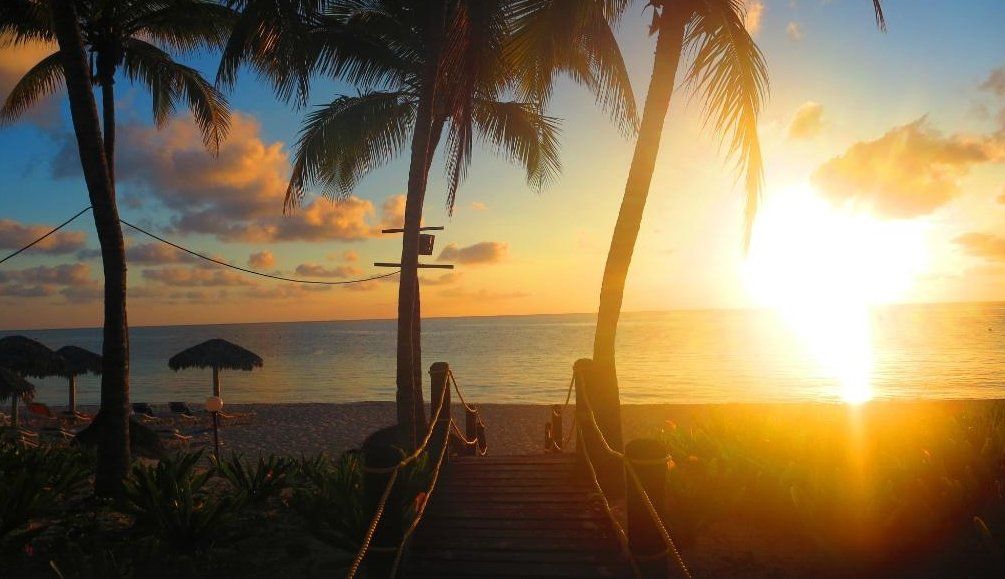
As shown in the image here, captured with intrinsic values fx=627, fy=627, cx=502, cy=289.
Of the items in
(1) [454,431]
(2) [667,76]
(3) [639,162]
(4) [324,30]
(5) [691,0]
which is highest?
(4) [324,30]

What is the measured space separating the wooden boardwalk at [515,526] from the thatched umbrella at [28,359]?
66.2 feet

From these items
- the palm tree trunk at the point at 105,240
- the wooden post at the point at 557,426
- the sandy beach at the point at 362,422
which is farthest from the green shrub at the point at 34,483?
the sandy beach at the point at 362,422

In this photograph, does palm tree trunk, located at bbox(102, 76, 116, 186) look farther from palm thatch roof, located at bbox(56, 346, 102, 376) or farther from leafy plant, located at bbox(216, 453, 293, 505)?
palm thatch roof, located at bbox(56, 346, 102, 376)

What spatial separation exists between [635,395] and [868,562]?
3392 centimetres

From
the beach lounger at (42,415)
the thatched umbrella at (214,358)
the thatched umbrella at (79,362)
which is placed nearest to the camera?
the thatched umbrella at (79,362)

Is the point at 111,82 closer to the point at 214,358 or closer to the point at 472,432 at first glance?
the point at 472,432

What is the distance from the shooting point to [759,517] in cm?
663

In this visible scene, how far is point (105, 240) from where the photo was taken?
8.61m

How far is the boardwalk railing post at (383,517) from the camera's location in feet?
16.1

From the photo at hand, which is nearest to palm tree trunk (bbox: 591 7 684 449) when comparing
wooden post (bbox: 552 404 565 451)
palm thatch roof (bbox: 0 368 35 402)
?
wooden post (bbox: 552 404 565 451)

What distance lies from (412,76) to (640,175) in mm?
6978

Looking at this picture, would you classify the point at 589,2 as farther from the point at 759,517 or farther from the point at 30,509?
the point at 30,509

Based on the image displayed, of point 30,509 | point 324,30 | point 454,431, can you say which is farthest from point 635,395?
point 30,509

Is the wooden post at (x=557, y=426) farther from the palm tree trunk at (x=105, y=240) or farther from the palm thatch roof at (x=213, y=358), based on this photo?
the palm thatch roof at (x=213, y=358)
